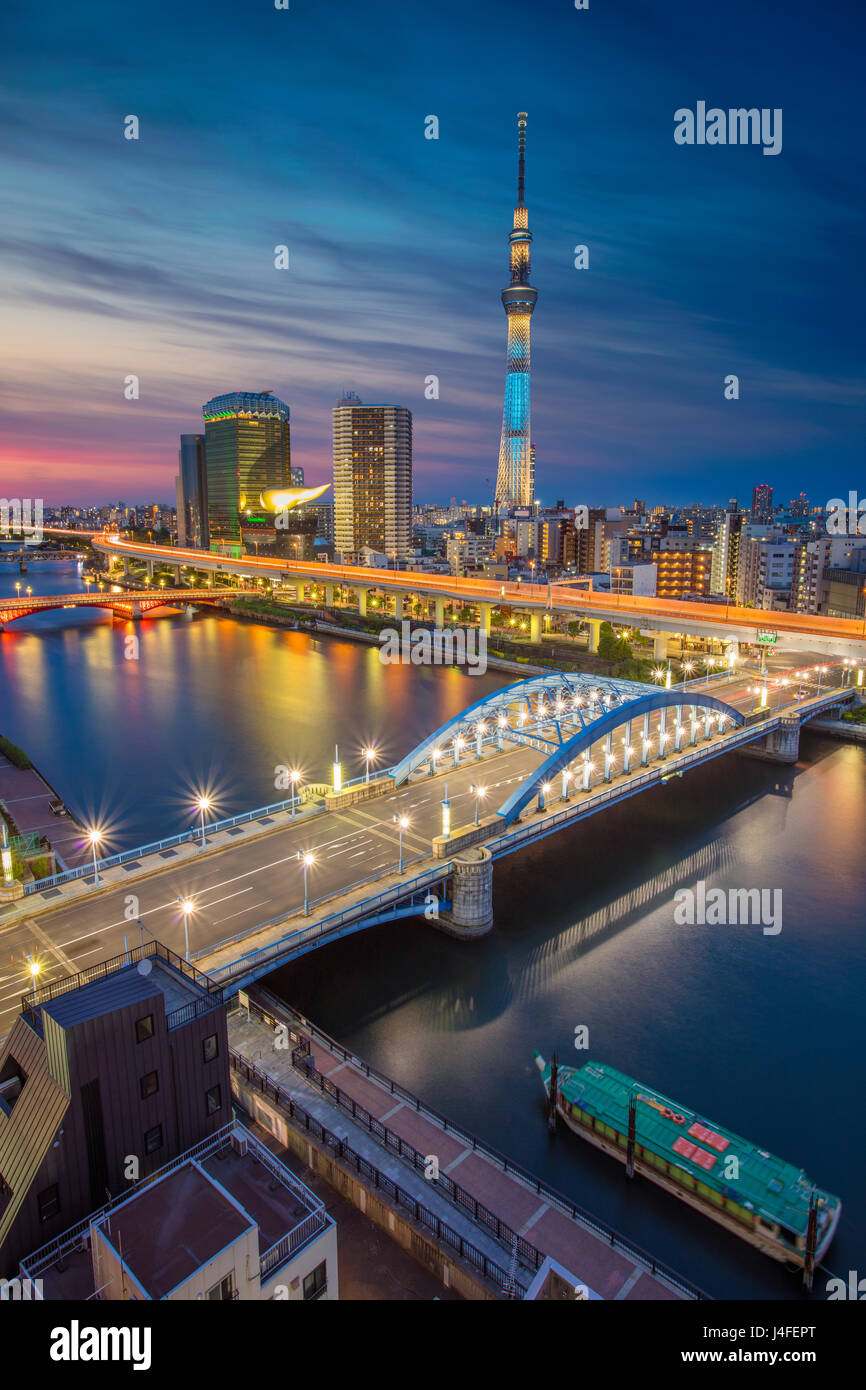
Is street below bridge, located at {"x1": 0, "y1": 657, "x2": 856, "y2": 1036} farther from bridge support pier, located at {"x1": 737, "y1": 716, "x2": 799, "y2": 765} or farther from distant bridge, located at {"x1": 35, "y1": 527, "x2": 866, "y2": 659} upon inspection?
distant bridge, located at {"x1": 35, "y1": 527, "x2": 866, "y2": 659}

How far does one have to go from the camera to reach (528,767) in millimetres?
30297

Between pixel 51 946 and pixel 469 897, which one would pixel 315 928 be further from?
pixel 51 946

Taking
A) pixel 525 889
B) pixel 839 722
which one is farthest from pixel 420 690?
pixel 525 889

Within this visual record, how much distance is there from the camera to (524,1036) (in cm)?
1942

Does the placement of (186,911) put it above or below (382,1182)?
above

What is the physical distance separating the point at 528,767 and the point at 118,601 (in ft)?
224

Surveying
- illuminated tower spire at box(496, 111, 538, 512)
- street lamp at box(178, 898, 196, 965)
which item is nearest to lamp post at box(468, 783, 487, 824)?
street lamp at box(178, 898, 196, 965)

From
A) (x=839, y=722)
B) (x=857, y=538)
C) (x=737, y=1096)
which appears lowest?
(x=737, y=1096)

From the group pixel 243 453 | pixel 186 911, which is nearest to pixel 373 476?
pixel 243 453

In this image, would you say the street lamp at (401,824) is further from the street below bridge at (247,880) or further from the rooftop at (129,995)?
the rooftop at (129,995)

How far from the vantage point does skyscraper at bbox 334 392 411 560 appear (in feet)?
438
